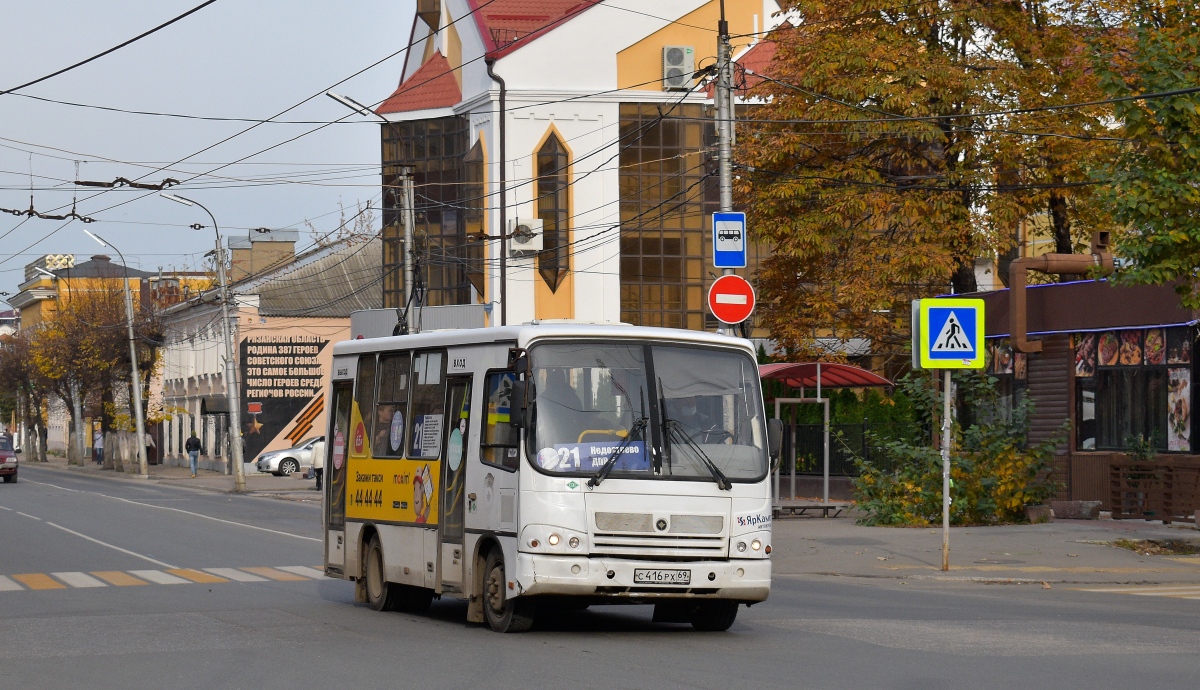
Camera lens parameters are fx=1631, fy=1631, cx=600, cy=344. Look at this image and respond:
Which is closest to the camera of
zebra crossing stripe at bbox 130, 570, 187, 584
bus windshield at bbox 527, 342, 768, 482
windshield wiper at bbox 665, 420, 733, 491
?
bus windshield at bbox 527, 342, 768, 482

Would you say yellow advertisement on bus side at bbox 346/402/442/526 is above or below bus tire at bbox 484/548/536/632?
above

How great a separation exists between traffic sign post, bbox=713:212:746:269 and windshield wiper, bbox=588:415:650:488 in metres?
9.22

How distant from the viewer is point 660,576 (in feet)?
41.9

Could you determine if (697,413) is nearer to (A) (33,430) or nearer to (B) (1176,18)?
(B) (1176,18)

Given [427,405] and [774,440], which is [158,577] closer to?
[427,405]

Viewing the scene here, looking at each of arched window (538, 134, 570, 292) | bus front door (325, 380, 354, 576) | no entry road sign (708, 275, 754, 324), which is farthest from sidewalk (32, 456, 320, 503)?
bus front door (325, 380, 354, 576)

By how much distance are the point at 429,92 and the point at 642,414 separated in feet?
152

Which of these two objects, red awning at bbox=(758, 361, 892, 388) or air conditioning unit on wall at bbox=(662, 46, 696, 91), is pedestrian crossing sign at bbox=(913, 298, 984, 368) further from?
air conditioning unit on wall at bbox=(662, 46, 696, 91)

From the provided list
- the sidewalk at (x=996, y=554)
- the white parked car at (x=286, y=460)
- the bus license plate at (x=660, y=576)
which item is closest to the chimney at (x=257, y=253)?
the white parked car at (x=286, y=460)

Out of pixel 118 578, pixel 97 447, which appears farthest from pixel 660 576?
pixel 97 447

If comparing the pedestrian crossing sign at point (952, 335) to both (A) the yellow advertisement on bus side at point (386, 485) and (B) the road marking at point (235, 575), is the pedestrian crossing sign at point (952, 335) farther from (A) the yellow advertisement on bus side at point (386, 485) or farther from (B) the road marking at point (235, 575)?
(B) the road marking at point (235, 575)

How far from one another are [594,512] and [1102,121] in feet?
80.1

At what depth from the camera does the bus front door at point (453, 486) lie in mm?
14047

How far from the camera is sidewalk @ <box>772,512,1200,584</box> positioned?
19.5 meters
